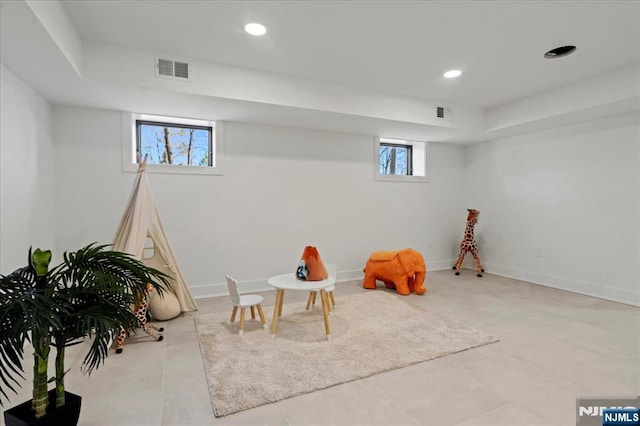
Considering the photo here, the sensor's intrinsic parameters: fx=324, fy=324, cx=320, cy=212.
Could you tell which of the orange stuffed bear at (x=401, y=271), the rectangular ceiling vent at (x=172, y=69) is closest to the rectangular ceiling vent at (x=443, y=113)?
the orange stuffed bear at (x=401, y=271)

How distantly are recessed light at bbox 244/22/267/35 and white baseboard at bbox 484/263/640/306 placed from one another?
498 centimetres

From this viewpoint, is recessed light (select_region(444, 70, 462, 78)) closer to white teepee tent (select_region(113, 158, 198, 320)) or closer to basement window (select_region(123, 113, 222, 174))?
basement window (select_region(123, 113, 222, 174))

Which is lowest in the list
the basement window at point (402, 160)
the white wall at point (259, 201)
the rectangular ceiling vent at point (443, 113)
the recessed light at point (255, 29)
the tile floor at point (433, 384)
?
the tile floor at point (433, 384)

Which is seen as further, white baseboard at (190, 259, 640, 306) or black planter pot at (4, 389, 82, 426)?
white baseboard at (190, 259, 640, 306)

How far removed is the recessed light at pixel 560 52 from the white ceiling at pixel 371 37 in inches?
2.4

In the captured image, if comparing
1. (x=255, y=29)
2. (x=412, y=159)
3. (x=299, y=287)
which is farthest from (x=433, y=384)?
(x=412, y=159)

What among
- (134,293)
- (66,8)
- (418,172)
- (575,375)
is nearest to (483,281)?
(418,172)

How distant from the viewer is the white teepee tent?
3078 mm

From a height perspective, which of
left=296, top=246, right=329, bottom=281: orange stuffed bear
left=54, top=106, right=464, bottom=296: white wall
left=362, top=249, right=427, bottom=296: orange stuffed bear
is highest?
left=54, top=106, right=464, bottom=296: white wall

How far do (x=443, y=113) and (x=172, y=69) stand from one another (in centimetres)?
349

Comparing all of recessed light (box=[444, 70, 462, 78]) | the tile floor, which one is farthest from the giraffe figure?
recessed light (box=[444, 70, 462, 78])

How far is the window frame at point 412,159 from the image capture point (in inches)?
208

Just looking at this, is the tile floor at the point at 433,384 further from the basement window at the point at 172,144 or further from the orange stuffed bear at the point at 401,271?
the basement window at the point at 172,144

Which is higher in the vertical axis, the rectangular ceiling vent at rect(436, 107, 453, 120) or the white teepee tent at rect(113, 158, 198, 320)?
the rectangular ceiling vent at rect(436, 107, 453, 120)
